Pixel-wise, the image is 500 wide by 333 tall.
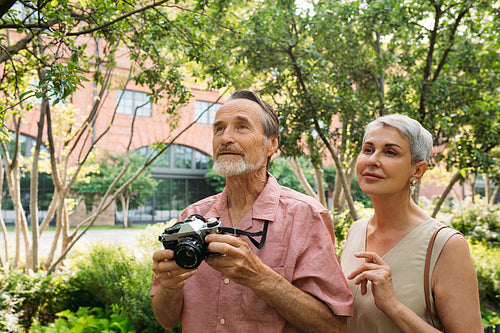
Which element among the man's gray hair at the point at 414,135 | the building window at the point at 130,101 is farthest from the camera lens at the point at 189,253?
the building window at the point at 130,101

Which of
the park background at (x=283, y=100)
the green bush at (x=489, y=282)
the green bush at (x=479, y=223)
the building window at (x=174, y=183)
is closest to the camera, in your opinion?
the park background at (x=283, y=100)

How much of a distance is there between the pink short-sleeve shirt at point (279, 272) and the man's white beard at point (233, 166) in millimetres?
151

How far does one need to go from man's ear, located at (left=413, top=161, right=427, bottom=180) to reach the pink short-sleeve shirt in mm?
514

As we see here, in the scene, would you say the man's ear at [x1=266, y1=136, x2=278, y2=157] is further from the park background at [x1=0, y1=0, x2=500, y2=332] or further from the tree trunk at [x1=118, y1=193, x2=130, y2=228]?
the tree trunk at [x1=118, y1=193, x2=130, y2=228]

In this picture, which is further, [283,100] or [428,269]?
[283,100]

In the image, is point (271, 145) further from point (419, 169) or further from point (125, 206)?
point (125, 206)

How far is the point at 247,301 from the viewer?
148cm

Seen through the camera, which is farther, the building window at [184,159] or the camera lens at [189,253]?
the building window at [184,159]

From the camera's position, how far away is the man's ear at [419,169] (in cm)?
172

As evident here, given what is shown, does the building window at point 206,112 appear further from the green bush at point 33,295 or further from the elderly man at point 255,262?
the elderly man at point 255,262

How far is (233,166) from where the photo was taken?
1608mm

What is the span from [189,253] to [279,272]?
0.41m

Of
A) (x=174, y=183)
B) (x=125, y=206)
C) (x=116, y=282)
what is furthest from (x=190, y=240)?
(x=174, y=183)

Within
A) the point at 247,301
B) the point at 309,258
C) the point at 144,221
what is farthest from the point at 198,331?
the point at 144,221
